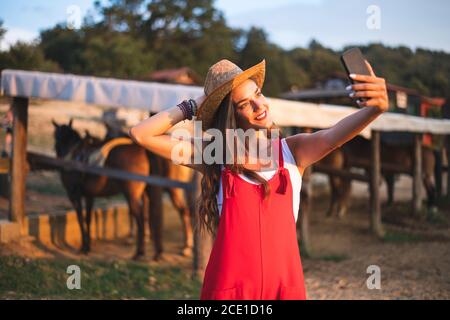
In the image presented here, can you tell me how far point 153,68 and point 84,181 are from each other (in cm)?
3028

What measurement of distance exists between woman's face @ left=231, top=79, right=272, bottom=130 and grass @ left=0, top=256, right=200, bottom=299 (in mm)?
3715

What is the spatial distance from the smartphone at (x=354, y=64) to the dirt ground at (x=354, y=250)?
431 centimetres

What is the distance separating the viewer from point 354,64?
1.83 metres

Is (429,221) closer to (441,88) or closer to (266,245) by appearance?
(266,245)

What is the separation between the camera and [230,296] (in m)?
1.98

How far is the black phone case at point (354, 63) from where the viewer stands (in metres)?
1.82

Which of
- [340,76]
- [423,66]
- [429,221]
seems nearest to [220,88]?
[429,221]

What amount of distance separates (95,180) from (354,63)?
6613 mm

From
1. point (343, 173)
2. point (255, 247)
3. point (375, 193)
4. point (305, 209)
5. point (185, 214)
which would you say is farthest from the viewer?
point (343, 173)

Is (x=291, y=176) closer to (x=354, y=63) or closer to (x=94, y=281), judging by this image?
(x=354, y=63)

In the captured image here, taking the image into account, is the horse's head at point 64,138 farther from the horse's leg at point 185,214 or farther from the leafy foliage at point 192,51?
the leafy foliage at point 192,51

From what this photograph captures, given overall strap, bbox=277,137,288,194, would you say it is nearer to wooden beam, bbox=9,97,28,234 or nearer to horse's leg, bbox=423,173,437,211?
wooden beam, bbox=9,97,28,234

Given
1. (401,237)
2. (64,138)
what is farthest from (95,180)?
(401,237)
